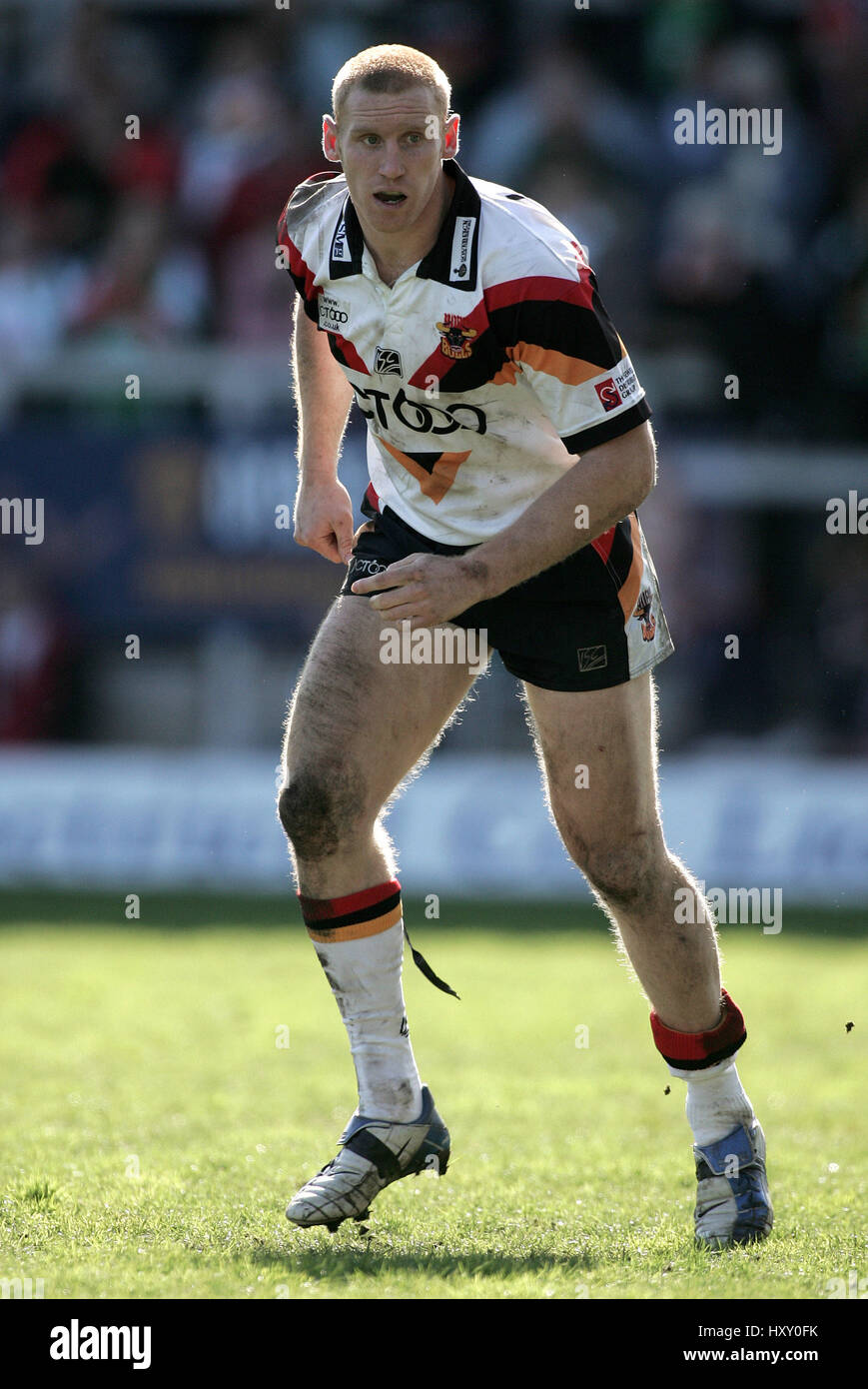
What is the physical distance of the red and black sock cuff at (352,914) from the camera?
4.27 meters

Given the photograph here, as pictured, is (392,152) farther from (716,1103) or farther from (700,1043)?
(716,1103)

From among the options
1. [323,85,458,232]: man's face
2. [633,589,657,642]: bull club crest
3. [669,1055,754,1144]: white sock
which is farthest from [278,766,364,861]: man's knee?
[323,85,458,232]: man's face

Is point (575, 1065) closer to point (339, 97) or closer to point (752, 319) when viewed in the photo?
point (339, 97)

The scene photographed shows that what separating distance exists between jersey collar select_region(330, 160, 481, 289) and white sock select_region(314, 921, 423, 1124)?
1568 mm

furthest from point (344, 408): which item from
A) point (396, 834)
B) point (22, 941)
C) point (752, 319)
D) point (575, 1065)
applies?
point (752, 319)

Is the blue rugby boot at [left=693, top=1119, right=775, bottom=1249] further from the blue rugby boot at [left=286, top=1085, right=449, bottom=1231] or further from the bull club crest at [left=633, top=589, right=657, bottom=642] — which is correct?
the bull club crest at [left=633, top=589, right=657, bottom=642]

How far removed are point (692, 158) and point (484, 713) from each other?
478 centimetres

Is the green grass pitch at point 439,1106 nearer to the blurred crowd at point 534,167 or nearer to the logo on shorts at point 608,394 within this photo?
the logo on shorts at point 608,394

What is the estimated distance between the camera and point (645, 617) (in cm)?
437

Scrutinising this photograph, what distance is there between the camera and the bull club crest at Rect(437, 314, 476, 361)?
13.1 feet

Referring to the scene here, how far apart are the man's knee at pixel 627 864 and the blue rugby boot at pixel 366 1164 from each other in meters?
0.72

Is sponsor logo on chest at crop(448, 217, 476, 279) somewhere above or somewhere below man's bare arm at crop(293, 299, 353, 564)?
above
